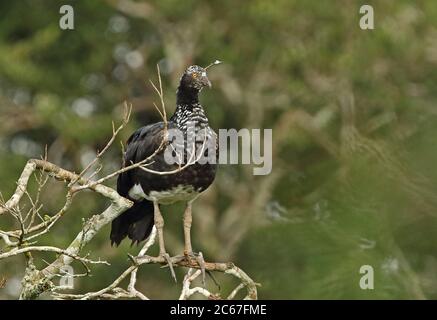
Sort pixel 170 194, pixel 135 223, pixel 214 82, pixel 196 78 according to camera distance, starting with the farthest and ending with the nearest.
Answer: pixel 214 82, pixel 135 223, pixel 196 78, pixel 170 194

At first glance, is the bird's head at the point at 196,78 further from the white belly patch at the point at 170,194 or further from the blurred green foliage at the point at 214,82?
the blurred green foliage at the point at 214,82

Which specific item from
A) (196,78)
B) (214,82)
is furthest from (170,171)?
(214,82)

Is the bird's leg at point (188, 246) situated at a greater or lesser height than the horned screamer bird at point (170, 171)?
lesser

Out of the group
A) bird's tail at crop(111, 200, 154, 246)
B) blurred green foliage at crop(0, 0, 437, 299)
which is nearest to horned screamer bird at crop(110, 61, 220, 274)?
bird's tail at crop(111, 200, 154, 246)

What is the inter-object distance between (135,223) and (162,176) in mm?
674

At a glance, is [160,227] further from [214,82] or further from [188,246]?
[214,82]

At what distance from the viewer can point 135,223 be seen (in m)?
7.07

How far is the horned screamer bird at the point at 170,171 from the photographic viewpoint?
21.3 feet

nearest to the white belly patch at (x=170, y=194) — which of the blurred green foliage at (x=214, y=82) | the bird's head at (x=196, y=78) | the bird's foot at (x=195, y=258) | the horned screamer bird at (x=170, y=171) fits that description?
the horned screamer bird at (x=170, y=171)

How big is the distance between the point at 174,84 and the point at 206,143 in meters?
8.64

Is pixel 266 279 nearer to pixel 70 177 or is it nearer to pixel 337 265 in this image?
pixel 337 265

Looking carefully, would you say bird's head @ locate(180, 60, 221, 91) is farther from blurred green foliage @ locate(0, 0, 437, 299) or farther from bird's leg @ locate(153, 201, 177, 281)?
blurred green foliage @ locate(0, 0, 437, 299)

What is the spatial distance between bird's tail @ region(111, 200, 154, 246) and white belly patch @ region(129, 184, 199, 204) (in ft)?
0.63
